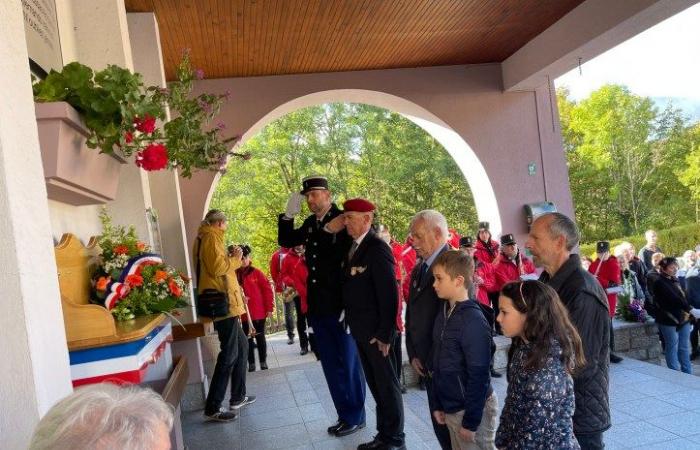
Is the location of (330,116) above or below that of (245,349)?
above

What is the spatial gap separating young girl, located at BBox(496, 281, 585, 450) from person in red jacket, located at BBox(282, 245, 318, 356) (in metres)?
4.32

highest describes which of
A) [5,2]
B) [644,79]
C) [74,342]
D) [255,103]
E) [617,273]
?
[644,79]

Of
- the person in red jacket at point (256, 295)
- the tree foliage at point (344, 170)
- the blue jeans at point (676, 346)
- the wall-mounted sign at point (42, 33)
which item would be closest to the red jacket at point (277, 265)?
the person in red jacket at point (256, 295)

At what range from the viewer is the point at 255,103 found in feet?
27.5

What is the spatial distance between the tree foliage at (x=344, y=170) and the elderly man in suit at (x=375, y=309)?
16.1 m

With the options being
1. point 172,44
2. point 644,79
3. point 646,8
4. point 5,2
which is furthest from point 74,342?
point 644,79

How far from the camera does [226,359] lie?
486 centimetres

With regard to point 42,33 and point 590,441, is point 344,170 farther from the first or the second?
point 590,441

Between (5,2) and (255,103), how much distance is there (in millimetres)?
6901

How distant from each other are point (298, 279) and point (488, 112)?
12.7 ft

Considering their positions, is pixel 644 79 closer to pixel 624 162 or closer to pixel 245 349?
pixel 624 162

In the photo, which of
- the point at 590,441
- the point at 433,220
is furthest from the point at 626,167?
the point at 590,441

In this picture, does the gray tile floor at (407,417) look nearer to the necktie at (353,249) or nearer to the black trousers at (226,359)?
the black trousers at (226,359)

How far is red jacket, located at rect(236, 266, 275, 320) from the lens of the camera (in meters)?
7.63
